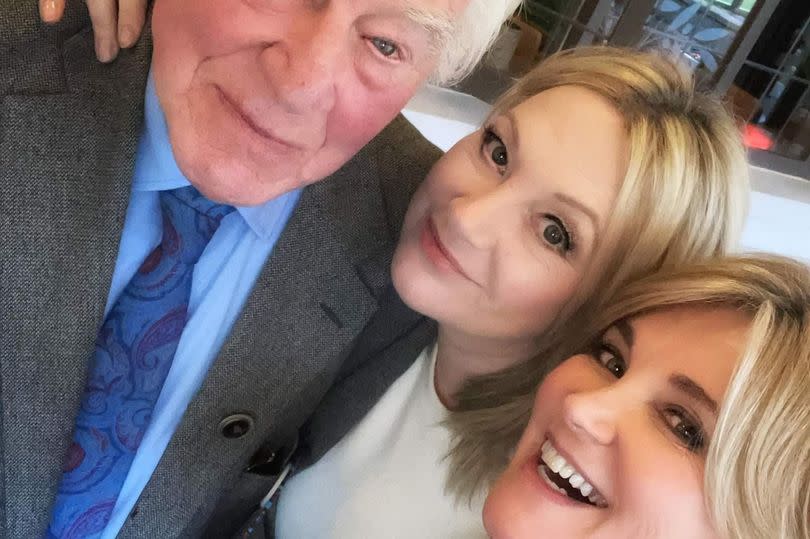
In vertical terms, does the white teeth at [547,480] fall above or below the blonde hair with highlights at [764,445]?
below

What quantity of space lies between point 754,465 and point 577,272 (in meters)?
0.35

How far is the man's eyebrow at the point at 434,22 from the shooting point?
86 cm

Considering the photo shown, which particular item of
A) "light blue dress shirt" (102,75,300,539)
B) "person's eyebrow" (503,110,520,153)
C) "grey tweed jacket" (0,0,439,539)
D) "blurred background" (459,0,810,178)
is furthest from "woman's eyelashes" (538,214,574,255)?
"blurred background" (459,0,810,178)

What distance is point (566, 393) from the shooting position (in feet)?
Result: 2.91

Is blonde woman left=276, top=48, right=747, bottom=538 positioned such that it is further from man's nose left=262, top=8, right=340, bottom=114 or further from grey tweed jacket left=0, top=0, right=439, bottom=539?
man's nose left=262, top=8, right=340, bottom=114

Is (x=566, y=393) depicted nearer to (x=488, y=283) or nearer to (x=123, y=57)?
(x=488, y=283)

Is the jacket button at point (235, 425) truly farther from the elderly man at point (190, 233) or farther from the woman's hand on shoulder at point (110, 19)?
the woman's hand on shoulder at point (110, 19)

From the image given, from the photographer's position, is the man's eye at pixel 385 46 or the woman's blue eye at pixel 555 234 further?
the woman's blue eye at pixel 555 234

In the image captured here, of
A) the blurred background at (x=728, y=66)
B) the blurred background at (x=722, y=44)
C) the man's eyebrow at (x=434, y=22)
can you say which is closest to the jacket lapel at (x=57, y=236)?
the man's eyebrow at (x=434, y=22)

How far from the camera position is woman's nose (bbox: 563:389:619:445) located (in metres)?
0.81

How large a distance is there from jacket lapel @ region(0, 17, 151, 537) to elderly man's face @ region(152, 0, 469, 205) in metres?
0.08

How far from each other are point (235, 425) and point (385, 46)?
581 millimetres

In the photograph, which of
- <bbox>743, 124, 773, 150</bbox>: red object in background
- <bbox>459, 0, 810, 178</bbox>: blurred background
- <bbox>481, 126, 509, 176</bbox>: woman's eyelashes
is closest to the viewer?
<bbox>481, 126, 509, 176</bbox>: woman's eyelashes

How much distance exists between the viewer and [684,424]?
2.64 feet
